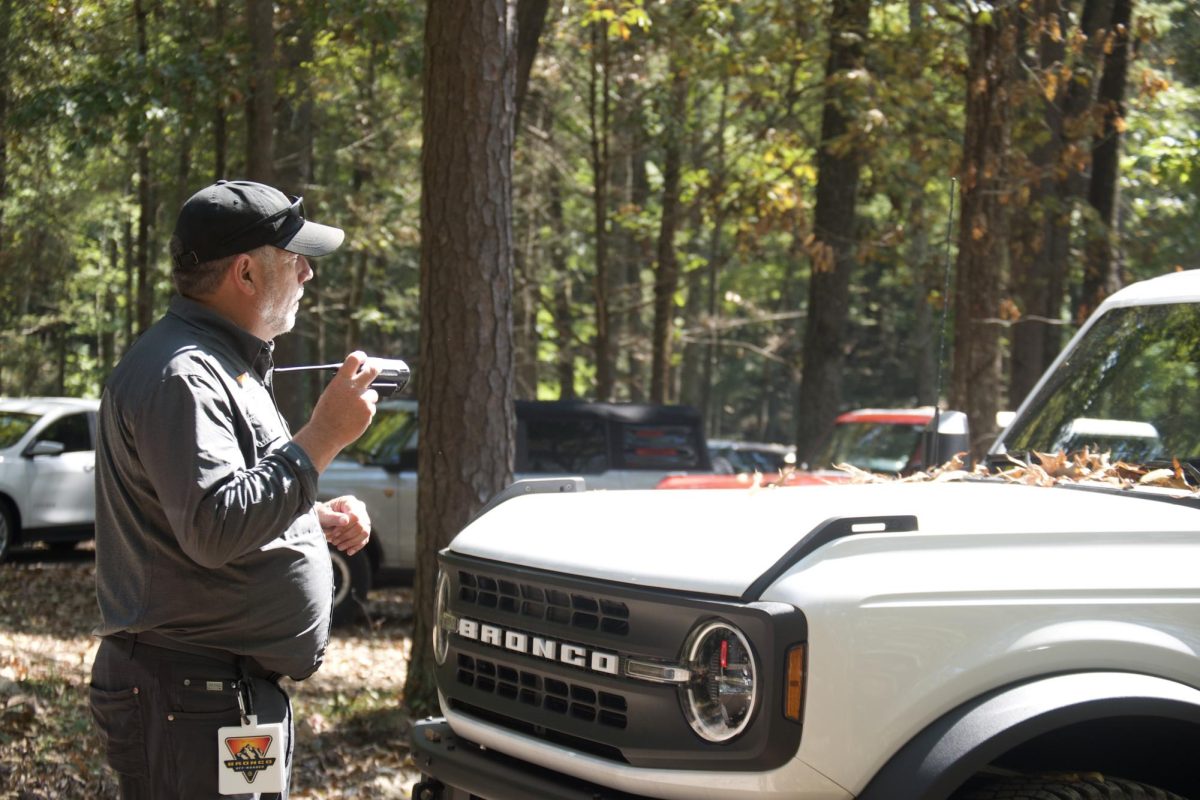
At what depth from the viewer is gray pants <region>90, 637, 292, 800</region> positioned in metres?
3.13

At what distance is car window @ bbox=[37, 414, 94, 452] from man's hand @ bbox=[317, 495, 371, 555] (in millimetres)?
12400

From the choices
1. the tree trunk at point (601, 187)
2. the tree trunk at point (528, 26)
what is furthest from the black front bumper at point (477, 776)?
the tree trunk at point (601, 187)

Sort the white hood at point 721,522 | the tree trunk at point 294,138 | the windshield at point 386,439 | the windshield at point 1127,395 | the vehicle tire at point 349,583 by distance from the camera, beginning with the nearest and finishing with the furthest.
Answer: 1. the white hood at point 721,522
2. the windshield at point 1127,395
3. the vehicle tire at point 349,583
4. the windshield at point 386,439
5. the tree trunk at point 294,138

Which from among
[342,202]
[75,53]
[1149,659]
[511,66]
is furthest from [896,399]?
[1149,659]

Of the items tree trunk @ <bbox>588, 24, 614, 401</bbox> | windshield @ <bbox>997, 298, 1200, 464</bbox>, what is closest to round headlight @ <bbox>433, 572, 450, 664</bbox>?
windshield @ <bbox>997, 298, 1200, 464</bbox>

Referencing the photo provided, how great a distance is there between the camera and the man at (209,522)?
9.84ft

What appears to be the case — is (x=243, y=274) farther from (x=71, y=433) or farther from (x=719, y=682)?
(x=71, y=433)

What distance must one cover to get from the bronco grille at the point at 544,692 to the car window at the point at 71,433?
12.4 meters

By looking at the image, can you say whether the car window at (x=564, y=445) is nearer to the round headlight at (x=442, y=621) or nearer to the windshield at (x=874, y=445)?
the windshield at (x=874, y=445)

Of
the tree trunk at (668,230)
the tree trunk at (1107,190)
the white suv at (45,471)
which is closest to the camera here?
the white suv at (45,471)

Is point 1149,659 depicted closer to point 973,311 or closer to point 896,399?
point 973,311

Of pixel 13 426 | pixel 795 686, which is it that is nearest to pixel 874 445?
pixel 13 426

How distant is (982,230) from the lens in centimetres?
971

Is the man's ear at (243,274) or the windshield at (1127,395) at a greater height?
the man's ear at (243,274)
